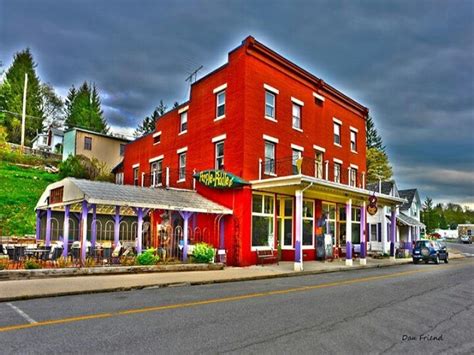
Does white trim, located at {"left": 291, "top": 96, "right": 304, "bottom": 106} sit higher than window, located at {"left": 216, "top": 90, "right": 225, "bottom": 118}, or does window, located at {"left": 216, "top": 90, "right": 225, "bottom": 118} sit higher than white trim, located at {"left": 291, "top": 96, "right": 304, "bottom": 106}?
white trim, located at {"left": 291, "top": 96, "right": 304, "bottom": 106}

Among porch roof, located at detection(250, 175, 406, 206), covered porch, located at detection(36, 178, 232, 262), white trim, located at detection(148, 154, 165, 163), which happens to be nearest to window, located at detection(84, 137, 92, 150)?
white trim, located at detection(148, 154, 165, 163)

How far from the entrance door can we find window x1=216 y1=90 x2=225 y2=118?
19.0ft

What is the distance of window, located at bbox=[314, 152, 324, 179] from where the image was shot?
2523 cm

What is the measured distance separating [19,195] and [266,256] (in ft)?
75.6

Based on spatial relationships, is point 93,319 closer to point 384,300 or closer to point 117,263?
point 384,300

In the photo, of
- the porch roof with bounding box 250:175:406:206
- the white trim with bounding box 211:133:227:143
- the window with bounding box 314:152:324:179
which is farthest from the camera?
the window with bounding box 314:152:324:179

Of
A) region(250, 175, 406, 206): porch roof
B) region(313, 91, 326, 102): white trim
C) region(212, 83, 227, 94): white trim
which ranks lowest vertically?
region(250, 175, 406, 206): porch roof

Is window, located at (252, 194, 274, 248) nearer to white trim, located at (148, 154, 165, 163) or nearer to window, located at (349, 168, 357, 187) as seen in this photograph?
white trim, located at (148, 154, 165, 163)

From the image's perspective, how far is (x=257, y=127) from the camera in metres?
21.4

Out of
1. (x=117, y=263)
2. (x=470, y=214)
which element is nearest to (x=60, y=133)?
(x=117, y=263)

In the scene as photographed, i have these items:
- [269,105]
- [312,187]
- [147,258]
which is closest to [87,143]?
[269,105]

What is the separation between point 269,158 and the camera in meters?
22.3

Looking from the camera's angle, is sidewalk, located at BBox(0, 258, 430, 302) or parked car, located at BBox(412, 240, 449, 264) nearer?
sidewalk, located at BBox(0, 258, 430, 302)

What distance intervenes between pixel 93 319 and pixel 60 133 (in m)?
54.8
